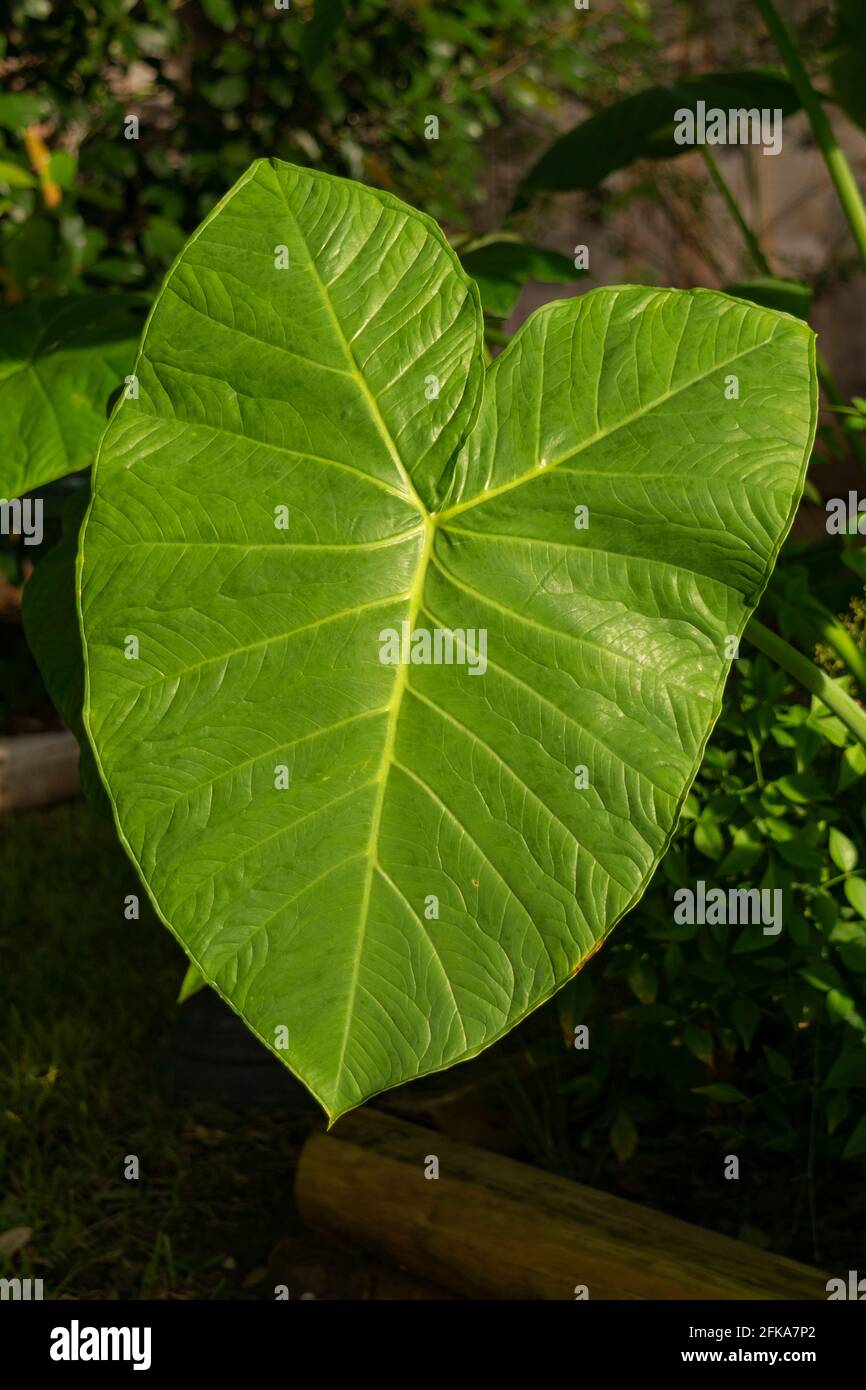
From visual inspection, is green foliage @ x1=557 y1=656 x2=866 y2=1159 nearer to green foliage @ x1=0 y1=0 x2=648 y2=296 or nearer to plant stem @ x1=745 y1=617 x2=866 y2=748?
plant stem @ x1=745 y1=617 x2=866 y2=748

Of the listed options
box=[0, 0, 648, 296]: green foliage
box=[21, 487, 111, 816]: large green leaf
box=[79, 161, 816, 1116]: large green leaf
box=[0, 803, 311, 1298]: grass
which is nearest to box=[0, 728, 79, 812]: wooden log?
box=[0, 803, 311, 1298]: grass

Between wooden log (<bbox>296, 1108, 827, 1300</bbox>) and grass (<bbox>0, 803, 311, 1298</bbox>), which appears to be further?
grass (<bbox>0, 803, 311, 1298</bbox>)

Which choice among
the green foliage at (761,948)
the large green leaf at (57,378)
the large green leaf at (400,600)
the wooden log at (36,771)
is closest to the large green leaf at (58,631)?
the large green leaf at (57,378)

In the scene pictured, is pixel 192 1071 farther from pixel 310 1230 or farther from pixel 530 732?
pixel 530 732

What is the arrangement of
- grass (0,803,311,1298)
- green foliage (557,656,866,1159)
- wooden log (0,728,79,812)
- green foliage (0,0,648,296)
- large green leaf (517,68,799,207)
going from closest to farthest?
green foliage (557,656,866,1159) < grass (0,803,311,1298) < large green leaf (517,68,799,207) < green foliage (0,0,648,296) < wooden log (0,728,79,812)

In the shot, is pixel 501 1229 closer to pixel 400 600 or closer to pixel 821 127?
pixel 400 600

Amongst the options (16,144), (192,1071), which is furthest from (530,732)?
(16,144)

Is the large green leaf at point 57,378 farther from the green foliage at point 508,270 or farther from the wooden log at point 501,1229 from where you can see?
the wooden log at point 501,1229
